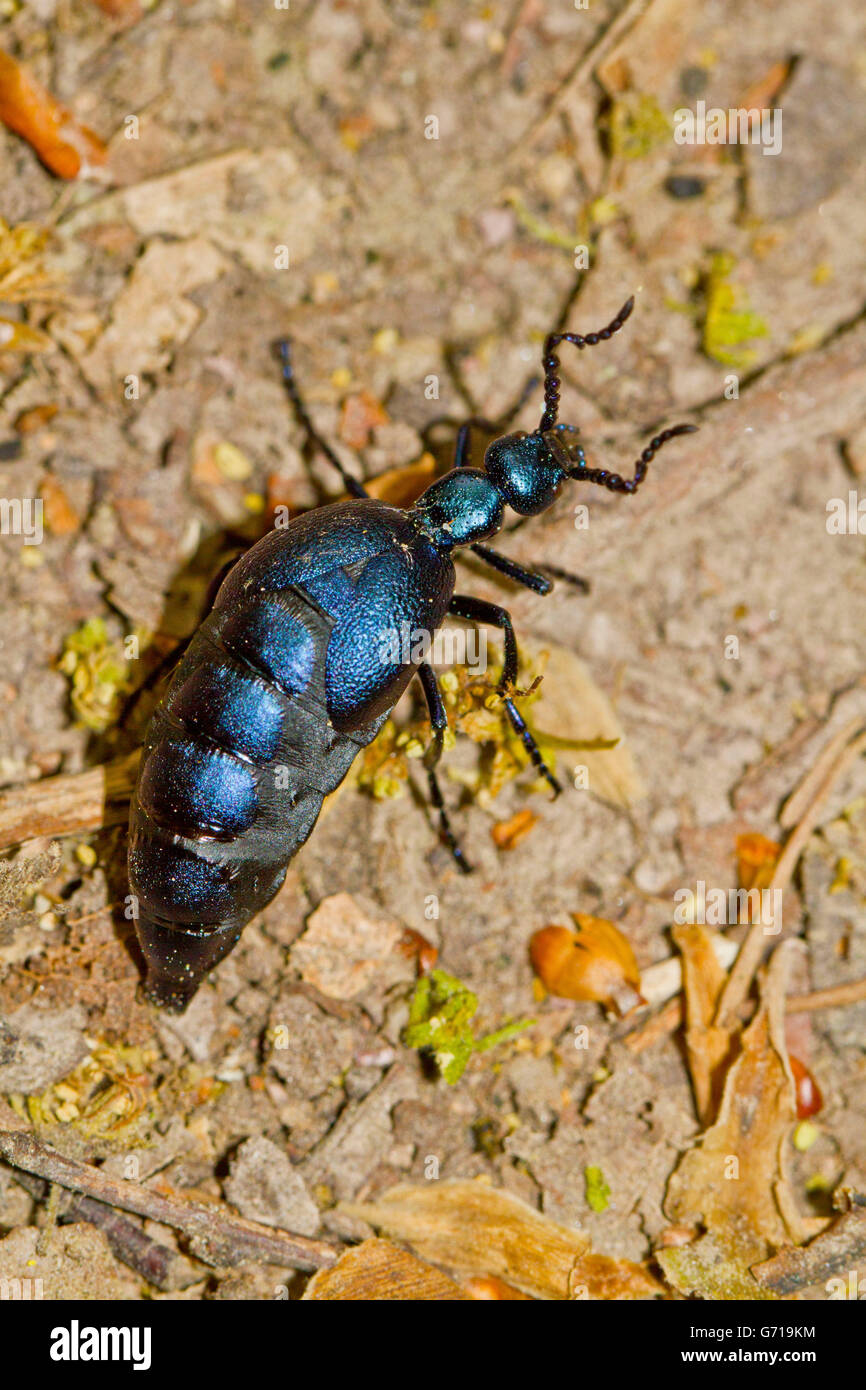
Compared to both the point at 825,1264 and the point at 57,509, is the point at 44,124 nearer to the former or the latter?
the point at 57,509

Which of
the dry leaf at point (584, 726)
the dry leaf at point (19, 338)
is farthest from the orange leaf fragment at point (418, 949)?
the dry leaf at point (19, 338)

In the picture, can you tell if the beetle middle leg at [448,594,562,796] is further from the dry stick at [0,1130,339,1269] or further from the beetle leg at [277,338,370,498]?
the dry stick at [0,1130,339,1269]

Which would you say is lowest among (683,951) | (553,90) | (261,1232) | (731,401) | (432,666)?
(261,1232)

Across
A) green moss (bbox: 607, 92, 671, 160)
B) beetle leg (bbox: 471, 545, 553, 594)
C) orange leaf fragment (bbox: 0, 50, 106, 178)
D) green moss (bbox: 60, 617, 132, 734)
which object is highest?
green moss (bbox: 607, 92, 671, 160)

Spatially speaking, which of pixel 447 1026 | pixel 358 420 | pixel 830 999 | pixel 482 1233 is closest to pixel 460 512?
pixel 358 420

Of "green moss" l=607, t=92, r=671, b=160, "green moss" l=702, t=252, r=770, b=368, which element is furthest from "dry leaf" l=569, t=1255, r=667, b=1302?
"green moss" l=607, t=92, r=671, b=160
